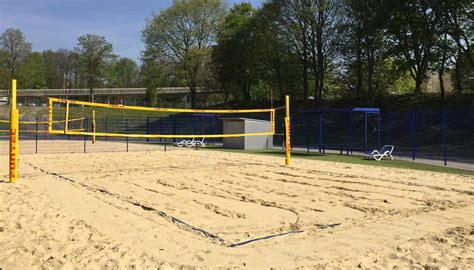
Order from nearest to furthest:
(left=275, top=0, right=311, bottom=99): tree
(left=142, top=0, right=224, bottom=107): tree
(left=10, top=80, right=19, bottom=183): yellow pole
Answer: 1. (left=10, top=80, right=19, bottom=183): yellow pole
2. (left=275, top=0, right=311, bottom=99): tree
3. (left=142, top=0, right=224, bottom=107): tree

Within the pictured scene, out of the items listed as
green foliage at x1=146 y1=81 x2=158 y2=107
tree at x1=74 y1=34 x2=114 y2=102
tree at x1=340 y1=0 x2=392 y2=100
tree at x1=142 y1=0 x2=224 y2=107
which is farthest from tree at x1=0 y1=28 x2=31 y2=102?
tree at x1=340 y1=0 x2=392 y2=100

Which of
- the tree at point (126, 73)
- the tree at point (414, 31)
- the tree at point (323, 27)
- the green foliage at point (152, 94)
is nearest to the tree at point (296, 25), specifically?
the tree at point (323, 27)

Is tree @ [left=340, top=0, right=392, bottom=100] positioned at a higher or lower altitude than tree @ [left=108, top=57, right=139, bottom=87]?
lower

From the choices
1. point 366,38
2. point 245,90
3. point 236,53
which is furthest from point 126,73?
point 366,38

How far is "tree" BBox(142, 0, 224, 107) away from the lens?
54938 mm

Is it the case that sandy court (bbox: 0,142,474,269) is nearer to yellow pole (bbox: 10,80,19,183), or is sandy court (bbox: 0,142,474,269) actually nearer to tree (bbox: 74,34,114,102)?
yellow pole (bbox: 10,80,19,183)

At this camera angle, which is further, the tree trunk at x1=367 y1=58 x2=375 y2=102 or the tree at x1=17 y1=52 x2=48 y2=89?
the tree at x1=17 y1=52 x2=48 y2=89

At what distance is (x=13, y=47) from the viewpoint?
68625mm

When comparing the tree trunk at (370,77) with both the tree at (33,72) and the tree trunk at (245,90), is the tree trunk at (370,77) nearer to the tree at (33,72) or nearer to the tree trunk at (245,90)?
the tree trunk at (245,90)

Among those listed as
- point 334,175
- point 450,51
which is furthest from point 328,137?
point 334,175

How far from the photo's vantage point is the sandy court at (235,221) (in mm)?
4859

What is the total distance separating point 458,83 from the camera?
36.7 metres

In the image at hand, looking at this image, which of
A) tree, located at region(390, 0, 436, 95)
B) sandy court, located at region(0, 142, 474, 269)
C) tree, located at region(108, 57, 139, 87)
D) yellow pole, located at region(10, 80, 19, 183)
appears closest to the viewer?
sandy court, located at region(0, 142, 474, 269)

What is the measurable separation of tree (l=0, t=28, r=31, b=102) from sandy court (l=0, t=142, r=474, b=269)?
63.3 meters
